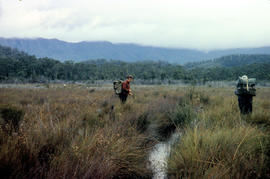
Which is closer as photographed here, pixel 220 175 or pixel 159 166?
pixel 220 175

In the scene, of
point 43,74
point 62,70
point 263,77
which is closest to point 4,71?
point 43,74

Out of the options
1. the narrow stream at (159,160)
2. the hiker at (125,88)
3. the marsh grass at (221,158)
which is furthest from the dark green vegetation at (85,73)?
the marsh grass at (221,158)

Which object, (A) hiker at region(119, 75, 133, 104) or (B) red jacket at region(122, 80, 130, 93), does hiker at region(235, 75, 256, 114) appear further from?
(B) red jacket at region(122, 80, 130, 93)

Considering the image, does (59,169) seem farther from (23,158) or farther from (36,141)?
(36,141)

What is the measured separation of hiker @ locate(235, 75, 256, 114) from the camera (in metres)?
5.07

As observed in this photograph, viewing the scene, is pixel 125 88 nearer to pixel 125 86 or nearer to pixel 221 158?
pixel 125 86

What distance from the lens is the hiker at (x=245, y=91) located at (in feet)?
16.6

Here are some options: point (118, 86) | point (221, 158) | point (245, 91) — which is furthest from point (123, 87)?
point (221, 158)

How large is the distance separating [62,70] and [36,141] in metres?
71.5

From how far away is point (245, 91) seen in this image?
5.08 m

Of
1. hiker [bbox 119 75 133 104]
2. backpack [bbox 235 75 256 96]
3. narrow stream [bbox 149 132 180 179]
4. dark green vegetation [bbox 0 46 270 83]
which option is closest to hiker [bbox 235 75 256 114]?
backpack [bbox 235 75 256 96]

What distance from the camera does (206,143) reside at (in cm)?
314

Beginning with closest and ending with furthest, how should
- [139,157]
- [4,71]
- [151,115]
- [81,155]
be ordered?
1. [81,155]
2. [139,157]
3. [151,115]
4. [4,71]

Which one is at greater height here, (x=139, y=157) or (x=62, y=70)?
(x=62, y=70)
